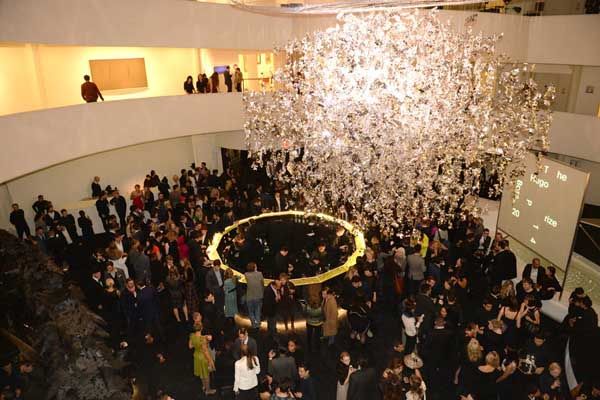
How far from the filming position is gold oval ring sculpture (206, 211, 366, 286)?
29.6ft

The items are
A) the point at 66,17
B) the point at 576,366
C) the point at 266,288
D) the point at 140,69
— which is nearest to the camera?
the point at 576,366

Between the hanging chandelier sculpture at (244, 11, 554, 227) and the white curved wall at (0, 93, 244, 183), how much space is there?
5451 millimetres

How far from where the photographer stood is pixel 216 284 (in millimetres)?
8070

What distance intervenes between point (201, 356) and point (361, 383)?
7.61ft

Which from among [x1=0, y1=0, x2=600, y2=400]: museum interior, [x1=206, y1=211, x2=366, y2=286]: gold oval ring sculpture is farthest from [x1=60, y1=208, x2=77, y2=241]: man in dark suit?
[x1=206, y1=211, x2=366, y2=286]: gold oval ring sculpture

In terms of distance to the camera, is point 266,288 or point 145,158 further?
point 145,158

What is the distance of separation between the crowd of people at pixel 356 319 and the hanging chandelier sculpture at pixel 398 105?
1.35 meters

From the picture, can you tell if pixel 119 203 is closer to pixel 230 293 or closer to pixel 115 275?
pixel 115 275

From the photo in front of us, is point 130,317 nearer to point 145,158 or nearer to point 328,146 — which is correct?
point 328,146

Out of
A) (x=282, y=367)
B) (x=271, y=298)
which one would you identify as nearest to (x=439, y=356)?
(x=282, y=367)

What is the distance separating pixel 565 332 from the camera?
23.2 feet

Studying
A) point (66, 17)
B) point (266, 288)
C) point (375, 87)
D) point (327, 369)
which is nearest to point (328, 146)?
point (375, 87)

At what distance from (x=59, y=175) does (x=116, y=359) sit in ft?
29.4

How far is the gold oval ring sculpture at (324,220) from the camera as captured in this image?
9.02 meters
